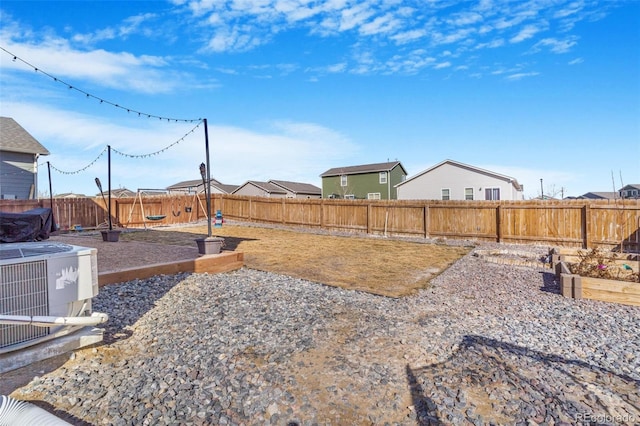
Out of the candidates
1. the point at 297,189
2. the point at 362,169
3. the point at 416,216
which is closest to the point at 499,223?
the point at 416,216

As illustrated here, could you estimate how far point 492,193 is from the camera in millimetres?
21656

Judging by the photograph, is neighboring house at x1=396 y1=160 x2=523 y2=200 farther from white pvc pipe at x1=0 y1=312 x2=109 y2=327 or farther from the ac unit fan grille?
the ac unit fan grille

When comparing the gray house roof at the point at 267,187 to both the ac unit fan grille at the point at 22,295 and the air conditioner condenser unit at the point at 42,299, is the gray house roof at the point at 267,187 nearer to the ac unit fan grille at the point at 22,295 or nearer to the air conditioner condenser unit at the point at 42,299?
the air conditioner condenser unit at the point at 42,299

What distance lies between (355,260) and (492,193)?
674 inches

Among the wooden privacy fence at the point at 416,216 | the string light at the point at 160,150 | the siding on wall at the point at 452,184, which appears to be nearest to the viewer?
the string light at the point at 160,150

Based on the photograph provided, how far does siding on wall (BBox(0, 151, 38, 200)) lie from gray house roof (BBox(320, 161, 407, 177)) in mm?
21784

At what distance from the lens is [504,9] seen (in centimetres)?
821

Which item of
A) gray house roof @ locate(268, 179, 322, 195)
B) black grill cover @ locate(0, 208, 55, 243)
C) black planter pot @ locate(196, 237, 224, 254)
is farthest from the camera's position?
gray house roof @ locate(268, 179, 322, 195)

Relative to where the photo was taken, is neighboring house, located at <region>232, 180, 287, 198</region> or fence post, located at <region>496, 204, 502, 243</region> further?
neighboring house, located at <region>232, 180, 287, 198</region>

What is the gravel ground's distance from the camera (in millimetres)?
2291

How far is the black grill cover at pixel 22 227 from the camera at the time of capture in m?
7.11

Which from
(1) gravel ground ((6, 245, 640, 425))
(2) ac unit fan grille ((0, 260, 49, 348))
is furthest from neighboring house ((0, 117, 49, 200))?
(2) ac unit fan grille ((0, 260, 49, 348))

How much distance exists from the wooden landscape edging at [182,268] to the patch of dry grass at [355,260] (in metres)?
0.66

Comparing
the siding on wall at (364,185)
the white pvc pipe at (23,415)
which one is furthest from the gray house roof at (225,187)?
the white pvc pipe at (23,415)
